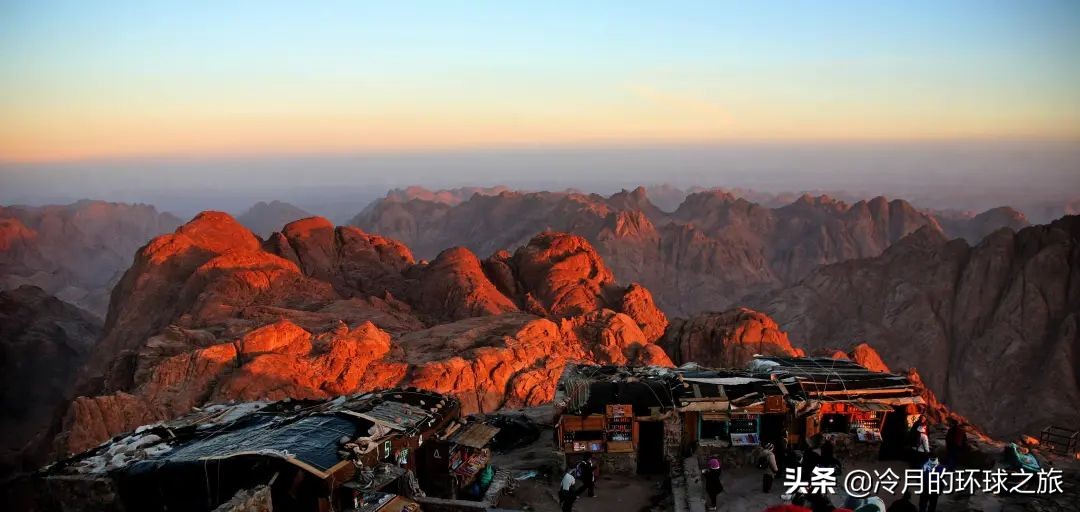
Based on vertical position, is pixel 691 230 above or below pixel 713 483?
below

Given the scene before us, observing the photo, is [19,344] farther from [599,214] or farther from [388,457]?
[599,214]

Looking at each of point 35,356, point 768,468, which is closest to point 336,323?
point 768,468

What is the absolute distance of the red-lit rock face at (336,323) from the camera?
2400 centimetres

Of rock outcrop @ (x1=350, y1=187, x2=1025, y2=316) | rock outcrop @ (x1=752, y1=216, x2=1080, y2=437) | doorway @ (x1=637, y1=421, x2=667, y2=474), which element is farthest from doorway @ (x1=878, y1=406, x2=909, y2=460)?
rock outcrop @ (x1=350, y1=187, x2=1025, y2=316)

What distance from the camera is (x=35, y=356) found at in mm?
46406

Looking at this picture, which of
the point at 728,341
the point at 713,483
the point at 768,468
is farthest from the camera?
the point at 728,341

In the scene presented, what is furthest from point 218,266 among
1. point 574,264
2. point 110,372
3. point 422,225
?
point 422,225

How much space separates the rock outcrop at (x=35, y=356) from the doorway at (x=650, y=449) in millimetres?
35163

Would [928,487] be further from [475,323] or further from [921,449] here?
[475,323]

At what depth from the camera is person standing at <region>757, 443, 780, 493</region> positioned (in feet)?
46.8

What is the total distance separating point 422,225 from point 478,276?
75.4 meters

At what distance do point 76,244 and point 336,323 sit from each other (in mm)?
112711

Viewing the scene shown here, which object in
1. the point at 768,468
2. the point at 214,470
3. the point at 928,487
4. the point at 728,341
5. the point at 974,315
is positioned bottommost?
the point at 974,315

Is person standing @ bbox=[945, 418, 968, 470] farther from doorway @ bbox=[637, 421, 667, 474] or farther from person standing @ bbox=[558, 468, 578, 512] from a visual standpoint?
person standing @ bbox=[558, 468, 578, 512]
